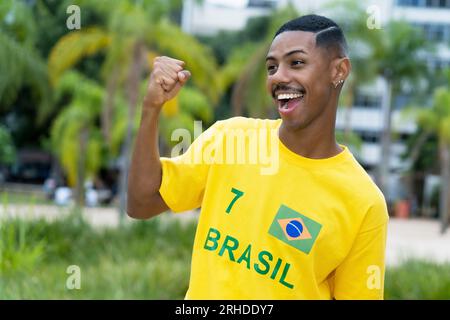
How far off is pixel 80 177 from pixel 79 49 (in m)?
10.3

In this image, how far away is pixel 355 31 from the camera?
24250 millimetres

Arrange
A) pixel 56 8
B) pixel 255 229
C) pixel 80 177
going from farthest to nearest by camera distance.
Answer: pixel 56 8, pixel 80 177, pixel 255 229

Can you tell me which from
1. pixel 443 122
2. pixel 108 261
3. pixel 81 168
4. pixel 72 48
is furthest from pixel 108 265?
pixel 443 122

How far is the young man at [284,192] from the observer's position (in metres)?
1.77

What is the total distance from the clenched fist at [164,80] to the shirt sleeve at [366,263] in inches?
22.4

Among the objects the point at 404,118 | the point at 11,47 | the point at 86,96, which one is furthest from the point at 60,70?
the point at 404,118

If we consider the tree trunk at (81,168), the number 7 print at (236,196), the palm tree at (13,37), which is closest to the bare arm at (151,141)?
the number 7 print at (236,196)

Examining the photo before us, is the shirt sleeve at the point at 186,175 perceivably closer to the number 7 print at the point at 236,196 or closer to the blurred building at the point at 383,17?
the number 7 print at the point at 236,196

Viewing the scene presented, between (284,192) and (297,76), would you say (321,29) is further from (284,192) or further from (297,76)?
(284,192)

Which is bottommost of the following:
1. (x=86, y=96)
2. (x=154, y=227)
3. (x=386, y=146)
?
(x=386, y=146)

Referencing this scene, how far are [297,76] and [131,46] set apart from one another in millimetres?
16613

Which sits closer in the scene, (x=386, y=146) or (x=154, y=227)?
(x=154, y=227)

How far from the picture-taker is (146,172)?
1771 mm
